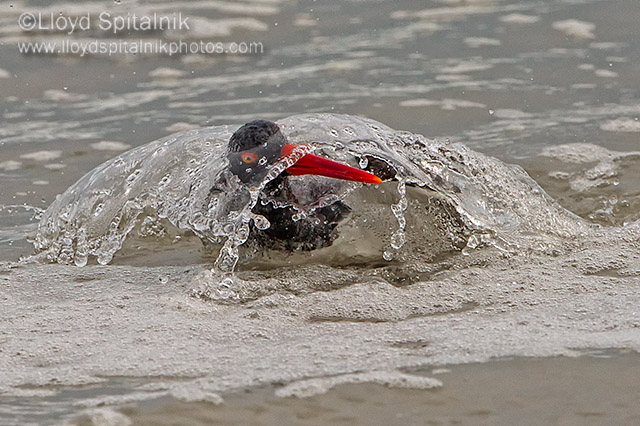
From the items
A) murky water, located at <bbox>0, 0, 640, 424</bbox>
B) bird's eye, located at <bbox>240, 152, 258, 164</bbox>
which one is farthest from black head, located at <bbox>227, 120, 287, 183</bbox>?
murky water, located at <bbox>0, 0, 640, 424</bbox>

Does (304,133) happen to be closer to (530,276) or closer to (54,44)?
(530,276)

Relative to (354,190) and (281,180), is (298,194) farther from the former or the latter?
(354,190)

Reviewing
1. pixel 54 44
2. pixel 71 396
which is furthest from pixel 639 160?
pixel 54 44

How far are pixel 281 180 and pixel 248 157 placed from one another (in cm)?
25

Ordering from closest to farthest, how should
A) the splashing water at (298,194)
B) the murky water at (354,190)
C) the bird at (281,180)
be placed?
1. the murky water at (354,190)
2. the bird at (281,180)
3. the splashing water at (298,194)

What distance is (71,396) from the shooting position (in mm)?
3342

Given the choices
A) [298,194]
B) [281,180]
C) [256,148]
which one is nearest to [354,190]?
[298,194]

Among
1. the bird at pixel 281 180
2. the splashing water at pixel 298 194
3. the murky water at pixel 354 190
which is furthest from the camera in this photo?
the splashing water at pixel 298 194

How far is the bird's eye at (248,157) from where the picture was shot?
15.3 ft

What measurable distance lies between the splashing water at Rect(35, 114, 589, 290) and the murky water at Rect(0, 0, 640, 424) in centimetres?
2

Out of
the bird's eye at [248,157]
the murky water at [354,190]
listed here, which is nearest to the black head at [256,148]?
the bird's eye at [248,157]

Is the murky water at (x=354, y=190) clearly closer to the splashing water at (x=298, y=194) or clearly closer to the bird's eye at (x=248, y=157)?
the splashing water at (x=298, y=194)

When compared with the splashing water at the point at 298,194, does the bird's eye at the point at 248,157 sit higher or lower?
higher

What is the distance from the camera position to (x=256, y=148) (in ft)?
15.3
